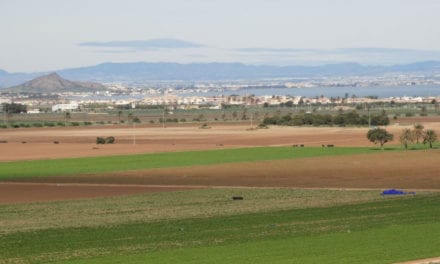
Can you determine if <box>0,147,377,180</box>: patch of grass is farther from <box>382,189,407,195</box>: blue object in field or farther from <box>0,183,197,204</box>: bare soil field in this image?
<box>382,189,407,195</box>: blue object in field

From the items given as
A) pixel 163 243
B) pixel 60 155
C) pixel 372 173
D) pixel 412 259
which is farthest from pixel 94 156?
pixel 412 259

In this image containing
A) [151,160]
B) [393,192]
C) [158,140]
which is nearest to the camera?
[393,192]

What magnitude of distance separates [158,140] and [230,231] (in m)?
74.1

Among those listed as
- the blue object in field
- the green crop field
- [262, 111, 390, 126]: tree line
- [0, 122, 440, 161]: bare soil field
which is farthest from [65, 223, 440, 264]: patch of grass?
[262, 111, 390, 126]: tree line

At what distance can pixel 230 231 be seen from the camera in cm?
2908

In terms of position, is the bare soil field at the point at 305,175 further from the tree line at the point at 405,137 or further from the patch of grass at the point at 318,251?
the patch of grass at the point at 318,251

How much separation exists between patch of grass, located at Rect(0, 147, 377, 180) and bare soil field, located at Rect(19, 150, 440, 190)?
343cm

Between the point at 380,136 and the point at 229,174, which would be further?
the point at 380,136

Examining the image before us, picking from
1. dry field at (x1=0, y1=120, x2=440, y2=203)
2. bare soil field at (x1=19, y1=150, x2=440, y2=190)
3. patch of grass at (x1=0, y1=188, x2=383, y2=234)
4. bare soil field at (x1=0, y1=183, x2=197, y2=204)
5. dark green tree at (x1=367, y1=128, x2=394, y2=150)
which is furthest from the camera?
dark green tree at (x1=367, y1=128, x2=394, y2=150)

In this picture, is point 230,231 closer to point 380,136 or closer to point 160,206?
point 160,206

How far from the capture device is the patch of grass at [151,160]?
61750 millimetres

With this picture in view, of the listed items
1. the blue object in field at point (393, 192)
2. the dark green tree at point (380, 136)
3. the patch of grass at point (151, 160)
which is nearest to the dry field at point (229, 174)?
the dark green tree at point (380, 136)

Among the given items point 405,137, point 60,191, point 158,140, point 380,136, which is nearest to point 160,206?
point 60,191

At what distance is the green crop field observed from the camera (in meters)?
24.0
